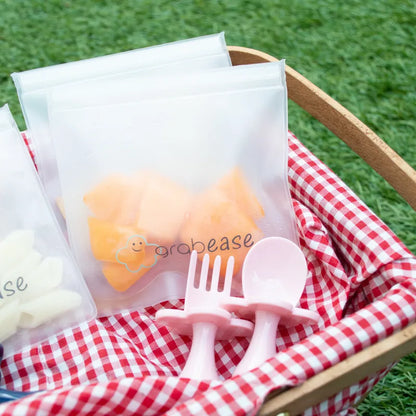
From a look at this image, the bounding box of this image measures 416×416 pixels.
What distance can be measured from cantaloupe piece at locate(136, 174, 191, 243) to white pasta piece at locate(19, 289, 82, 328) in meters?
0.14

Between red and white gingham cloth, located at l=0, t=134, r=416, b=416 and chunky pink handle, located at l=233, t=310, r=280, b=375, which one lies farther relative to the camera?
chunky pink handle, located at l=233, t=310, r=280, b=375

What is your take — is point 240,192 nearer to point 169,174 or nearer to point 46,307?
point 169,174

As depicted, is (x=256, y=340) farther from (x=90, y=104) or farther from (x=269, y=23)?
(x=269, y=23)

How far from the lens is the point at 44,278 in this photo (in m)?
0.73

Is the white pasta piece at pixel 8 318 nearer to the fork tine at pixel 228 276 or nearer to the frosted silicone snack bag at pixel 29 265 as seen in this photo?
the frosted silicone snack bag at pixel 29 265

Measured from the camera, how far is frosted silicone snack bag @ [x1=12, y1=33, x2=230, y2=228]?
0.83 metres

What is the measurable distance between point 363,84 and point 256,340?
1001 millimetres

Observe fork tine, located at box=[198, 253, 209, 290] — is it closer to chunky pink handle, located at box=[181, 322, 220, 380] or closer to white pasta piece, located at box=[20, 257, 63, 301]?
chunky pink handle, located at box=[181, 322, 220, 380]

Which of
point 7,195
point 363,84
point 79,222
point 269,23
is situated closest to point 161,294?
point 79,222

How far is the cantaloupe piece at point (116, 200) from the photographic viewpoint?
0.75 meters

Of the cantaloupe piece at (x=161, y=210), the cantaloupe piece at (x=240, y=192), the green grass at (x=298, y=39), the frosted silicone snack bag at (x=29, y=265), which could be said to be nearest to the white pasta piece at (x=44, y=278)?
the frosted silicone snack bag at (x=29, y=265)

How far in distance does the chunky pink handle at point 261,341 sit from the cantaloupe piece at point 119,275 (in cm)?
19

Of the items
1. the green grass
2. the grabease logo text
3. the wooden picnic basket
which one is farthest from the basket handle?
the green grass

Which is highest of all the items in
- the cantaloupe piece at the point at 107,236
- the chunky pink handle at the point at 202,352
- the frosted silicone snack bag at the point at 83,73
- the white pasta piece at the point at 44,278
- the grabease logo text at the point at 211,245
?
the frosted silicone snack bag at the point at 83,73
